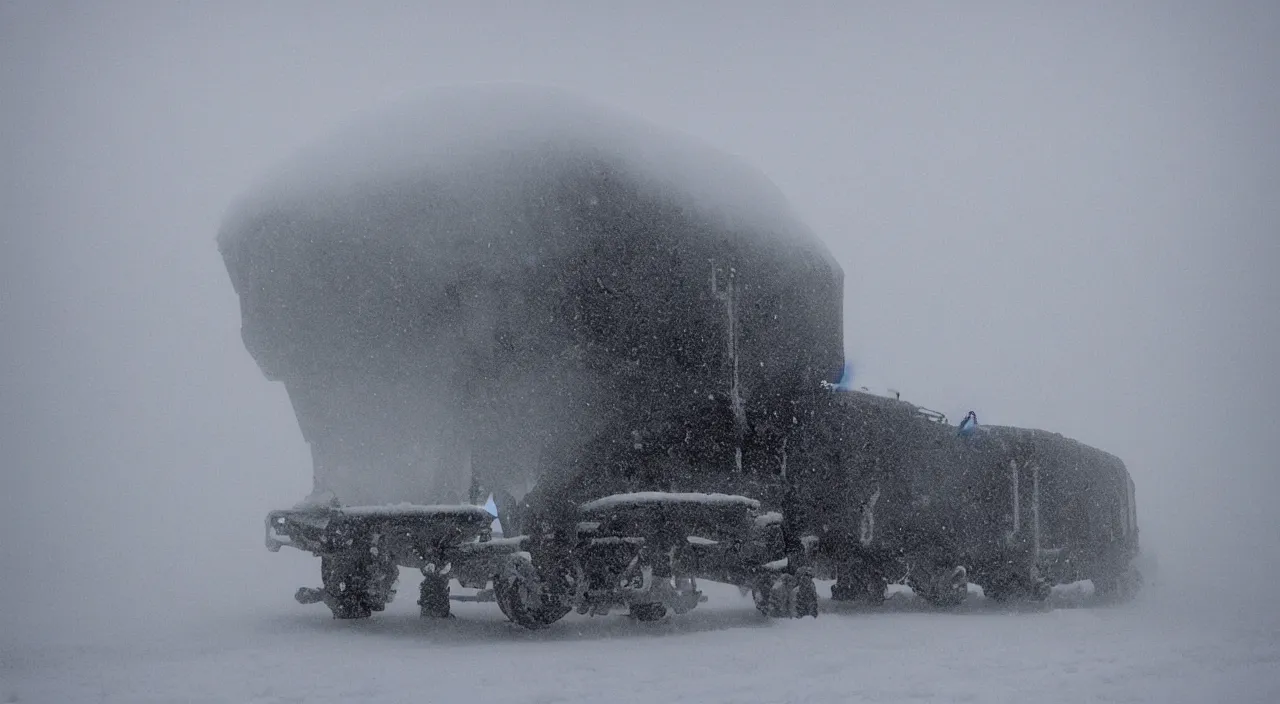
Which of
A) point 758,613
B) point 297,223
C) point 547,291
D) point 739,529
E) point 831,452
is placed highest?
point 297,223

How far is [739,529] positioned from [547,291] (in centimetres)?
217

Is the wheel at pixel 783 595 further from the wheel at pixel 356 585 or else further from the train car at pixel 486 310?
the wheel at pixel 356 585

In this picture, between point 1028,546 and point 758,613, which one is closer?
point 758,613

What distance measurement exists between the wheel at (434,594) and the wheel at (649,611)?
1.40 metres

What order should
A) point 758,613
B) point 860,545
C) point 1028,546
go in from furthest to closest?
1. point 1028,546
2. point 860,545
3. point 758,613

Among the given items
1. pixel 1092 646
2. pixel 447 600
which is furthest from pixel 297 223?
pixel 1092 646

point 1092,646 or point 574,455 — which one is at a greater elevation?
point 574,455

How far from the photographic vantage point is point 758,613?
7926 mm

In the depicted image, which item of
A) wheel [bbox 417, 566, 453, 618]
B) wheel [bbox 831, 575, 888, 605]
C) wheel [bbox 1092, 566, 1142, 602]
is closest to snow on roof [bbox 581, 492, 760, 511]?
wheel [bbox 417, 566, 453, 618]

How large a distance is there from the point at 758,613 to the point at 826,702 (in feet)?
13.2

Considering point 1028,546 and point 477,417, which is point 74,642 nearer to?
point 477,417

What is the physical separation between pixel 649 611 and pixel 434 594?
63.0 inches

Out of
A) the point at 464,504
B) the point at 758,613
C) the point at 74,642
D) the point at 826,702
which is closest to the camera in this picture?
the point at 826,702

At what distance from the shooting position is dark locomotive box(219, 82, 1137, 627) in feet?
20.2
